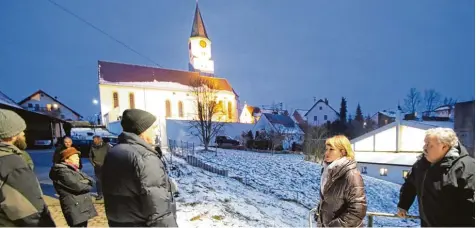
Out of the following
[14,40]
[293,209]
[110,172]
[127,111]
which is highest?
[14,40]

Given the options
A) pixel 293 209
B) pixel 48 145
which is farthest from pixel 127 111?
pixel 48 145

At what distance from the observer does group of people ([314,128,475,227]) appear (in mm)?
1758

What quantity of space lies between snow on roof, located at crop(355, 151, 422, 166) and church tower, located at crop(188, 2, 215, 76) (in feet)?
92.3

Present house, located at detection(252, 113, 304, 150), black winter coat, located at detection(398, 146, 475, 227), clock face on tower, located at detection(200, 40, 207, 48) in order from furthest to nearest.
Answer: clock face on tower, located at detection(200, 40, 207, 48) < house, located at detection(252, 113, 304, 150) < black winter coat, located at detection(398, 146, 475, 227)

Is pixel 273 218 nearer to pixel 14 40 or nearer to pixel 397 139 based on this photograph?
pixel 397 139

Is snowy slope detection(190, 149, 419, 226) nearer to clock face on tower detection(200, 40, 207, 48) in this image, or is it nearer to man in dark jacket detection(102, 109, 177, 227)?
man in dark jacket detection(102, 109, 177, 227)

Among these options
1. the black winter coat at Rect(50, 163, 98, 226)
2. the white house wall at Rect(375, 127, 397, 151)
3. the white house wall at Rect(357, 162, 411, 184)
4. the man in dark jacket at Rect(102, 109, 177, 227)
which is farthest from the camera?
the white house wall at Rect(375, 127, 397, 151)

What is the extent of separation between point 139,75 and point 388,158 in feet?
96.1

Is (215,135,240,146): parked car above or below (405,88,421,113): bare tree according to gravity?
below

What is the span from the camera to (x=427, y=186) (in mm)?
1906

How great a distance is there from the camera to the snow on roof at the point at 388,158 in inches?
520

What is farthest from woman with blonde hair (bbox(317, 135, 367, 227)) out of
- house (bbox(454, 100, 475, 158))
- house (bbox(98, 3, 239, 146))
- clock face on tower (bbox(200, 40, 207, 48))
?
clock face on tower (bbox(200, 40, 207, 48))

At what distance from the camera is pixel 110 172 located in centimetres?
162

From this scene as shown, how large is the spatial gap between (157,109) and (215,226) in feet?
90.5
